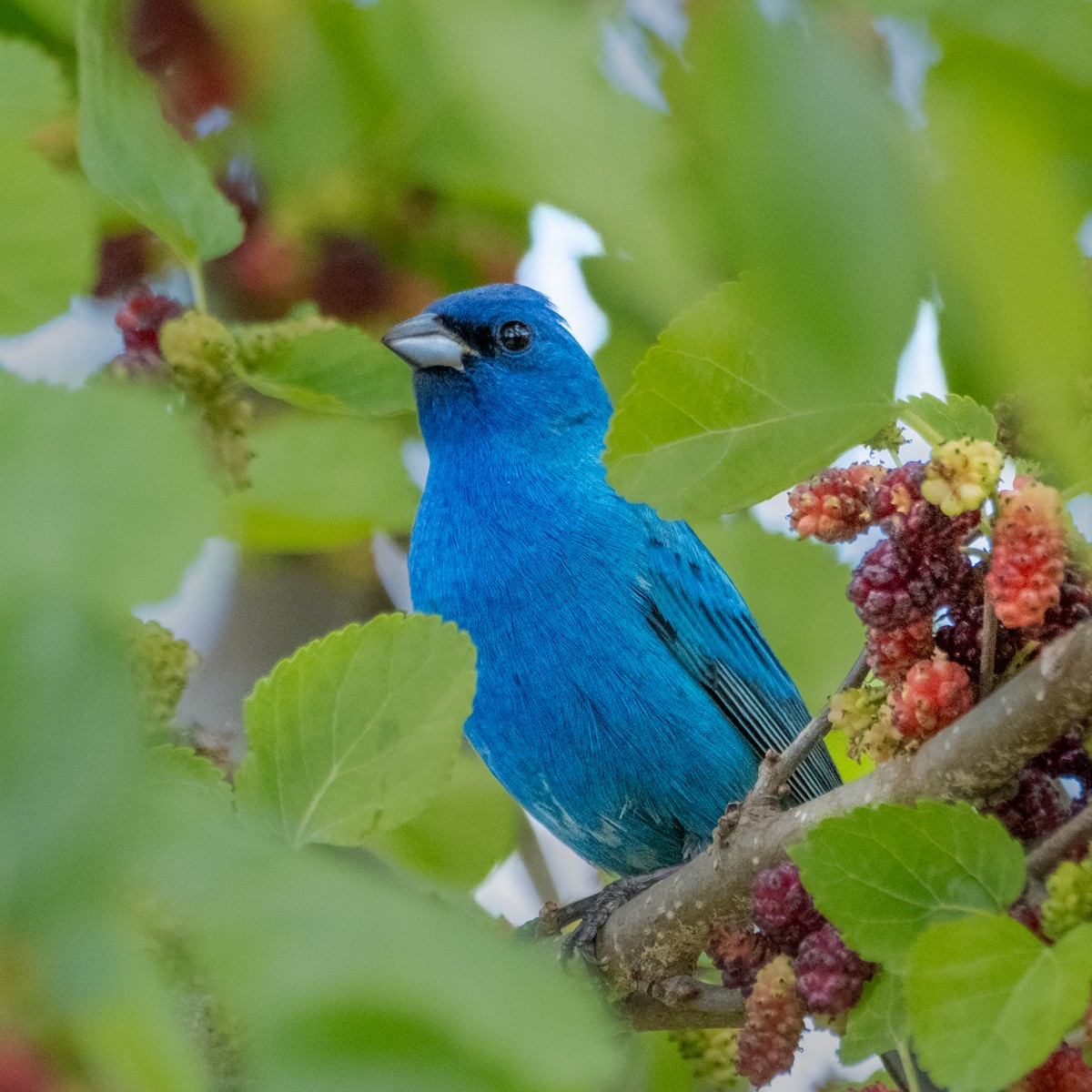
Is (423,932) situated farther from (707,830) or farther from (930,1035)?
(707,830)

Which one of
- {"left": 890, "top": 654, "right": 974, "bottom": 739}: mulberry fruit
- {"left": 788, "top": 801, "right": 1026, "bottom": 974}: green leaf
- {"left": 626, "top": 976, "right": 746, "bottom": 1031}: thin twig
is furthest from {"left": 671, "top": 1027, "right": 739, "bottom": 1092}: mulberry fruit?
{"left": 788, "top": 801, "right": 1026, "bottom": 974}: green leaf

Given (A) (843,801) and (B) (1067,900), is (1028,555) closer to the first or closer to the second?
(B) (1067,900)

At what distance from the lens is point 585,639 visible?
4.20 metres

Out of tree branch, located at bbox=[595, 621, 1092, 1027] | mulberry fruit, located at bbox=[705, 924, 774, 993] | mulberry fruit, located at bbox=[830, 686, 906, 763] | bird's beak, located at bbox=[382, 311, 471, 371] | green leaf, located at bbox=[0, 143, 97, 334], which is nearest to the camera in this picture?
green leaf, located at bbox=[0, 143, 97, 334]

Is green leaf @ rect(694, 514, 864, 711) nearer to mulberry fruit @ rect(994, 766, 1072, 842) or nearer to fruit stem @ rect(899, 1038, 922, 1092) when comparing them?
fruit stem @ rect(899, 1038, 922, 1092)

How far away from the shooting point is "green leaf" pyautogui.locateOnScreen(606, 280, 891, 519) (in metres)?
1.16

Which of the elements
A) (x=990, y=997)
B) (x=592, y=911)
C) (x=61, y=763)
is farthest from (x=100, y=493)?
(x=592, y=911)

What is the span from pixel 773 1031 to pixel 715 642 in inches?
96.3

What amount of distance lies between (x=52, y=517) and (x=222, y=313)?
2.86 metres

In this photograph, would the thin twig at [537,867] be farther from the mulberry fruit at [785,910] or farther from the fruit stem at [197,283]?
the fruit stem at [197,283]

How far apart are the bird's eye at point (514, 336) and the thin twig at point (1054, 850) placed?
3.63 meters

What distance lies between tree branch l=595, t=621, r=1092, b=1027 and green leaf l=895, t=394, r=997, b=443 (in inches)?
9.8

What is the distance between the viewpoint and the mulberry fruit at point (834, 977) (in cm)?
193

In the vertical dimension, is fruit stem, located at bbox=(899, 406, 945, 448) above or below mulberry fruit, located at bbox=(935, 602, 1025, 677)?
above
